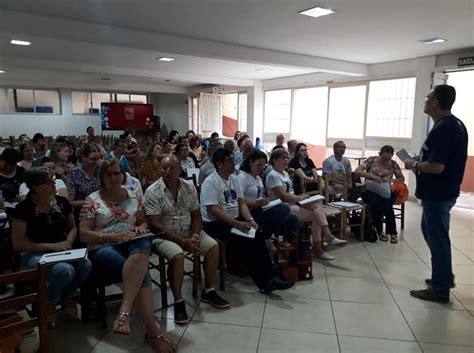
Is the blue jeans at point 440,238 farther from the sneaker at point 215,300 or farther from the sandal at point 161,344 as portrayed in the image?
the sandal at point 161,344

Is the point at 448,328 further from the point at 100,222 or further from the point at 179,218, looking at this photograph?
the point at 100,222

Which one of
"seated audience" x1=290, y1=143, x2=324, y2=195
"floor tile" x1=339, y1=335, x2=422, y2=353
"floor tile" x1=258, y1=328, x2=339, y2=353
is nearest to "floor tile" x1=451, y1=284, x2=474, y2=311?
"floor tile" x1=339, y1=335, x2=422, y2=353

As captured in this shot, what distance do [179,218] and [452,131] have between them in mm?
1966

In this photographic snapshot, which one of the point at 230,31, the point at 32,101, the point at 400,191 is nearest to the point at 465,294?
the point at 400,191

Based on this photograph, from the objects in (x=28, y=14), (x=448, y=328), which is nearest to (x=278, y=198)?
(x=448, y=328)

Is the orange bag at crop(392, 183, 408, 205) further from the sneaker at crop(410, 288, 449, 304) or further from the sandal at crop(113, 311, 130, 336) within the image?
the sandal at crop(113, 311, 130, 336)

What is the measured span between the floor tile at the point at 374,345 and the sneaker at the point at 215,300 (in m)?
0.81

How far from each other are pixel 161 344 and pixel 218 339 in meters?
0.35

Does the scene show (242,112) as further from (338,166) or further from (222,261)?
(222,261)

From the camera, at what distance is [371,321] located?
236cm

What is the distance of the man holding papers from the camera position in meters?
2.71

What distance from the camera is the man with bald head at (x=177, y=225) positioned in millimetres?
2373

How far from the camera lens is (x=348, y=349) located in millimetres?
2068

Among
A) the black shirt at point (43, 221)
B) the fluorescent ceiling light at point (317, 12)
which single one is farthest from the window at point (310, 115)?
the black shirt at point (43, 221)
